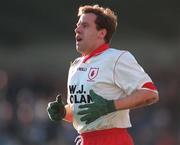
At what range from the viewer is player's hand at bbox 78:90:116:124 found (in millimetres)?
6680

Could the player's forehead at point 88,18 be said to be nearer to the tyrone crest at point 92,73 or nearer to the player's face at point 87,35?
the player's face at point 87,35

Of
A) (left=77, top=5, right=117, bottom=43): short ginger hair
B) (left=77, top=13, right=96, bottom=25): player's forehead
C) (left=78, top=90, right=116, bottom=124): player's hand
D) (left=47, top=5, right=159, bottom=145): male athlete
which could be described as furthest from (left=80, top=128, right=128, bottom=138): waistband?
(left=77, top=13, right=96, bottom=25): player's forehead

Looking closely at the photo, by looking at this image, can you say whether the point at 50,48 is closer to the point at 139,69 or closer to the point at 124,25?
the point at 124,25

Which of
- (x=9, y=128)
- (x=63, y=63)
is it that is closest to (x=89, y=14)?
(x=9, y=128)

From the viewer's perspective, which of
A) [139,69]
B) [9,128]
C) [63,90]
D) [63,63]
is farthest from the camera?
[63,63]

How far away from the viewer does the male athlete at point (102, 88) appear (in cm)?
674

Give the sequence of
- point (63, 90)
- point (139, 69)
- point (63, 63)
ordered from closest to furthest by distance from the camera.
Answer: point (139, 69)
point (63, 90)
point (63, 63)

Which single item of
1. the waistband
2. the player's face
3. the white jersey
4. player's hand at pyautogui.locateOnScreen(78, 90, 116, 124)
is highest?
the player's face

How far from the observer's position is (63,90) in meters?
15.9

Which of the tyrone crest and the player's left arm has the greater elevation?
the tyrone crest

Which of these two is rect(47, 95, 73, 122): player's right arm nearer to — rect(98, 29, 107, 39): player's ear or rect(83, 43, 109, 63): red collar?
rect(83, 43, 109, 63): red collar

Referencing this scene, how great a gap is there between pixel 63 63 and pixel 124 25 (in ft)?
4.58

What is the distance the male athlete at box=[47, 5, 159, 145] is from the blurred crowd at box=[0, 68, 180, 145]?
619cm

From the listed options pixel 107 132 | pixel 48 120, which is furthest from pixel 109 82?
pixel 48 120
